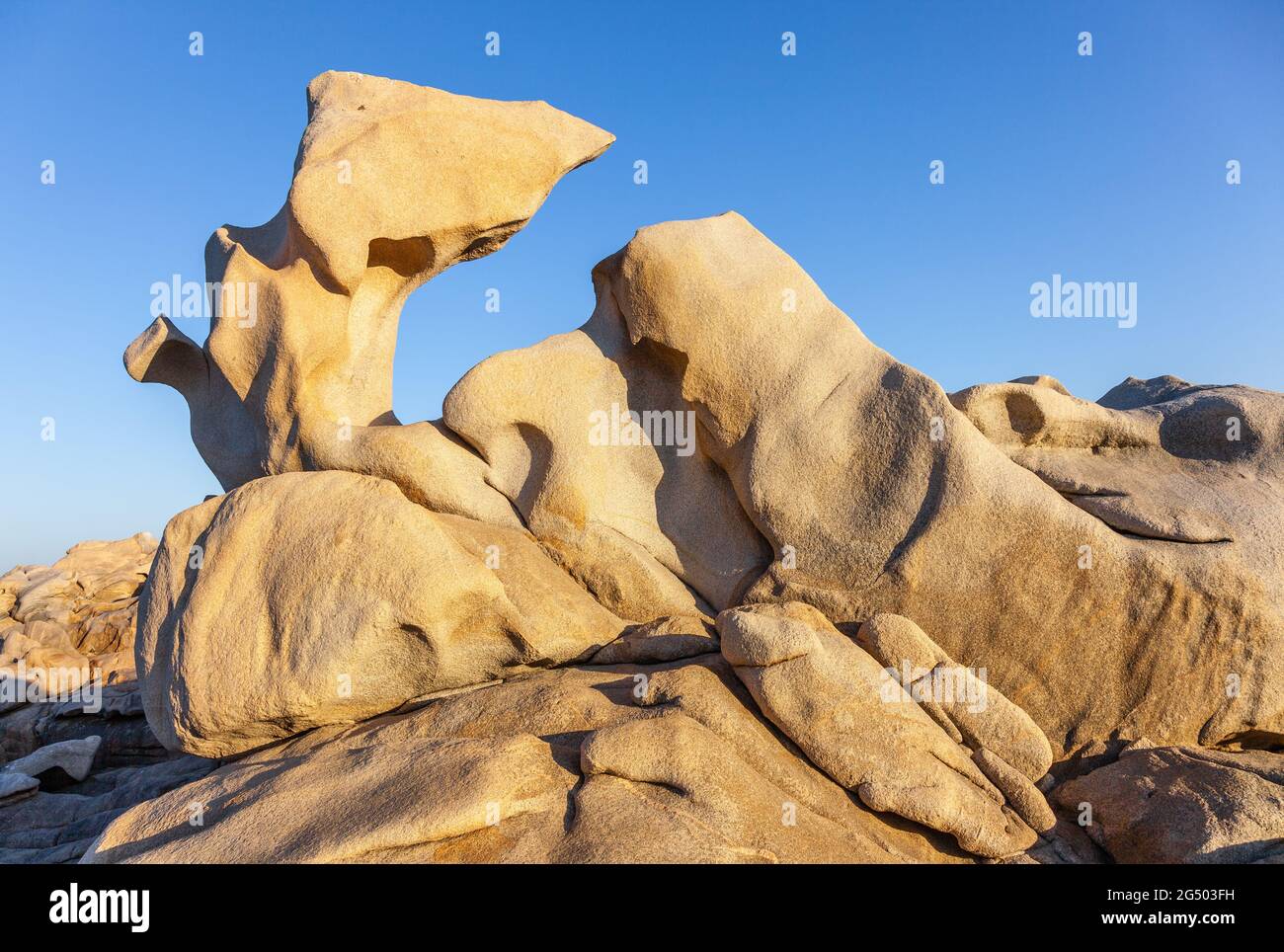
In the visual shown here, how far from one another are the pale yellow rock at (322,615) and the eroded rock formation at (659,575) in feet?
0.07

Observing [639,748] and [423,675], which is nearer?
[639,748]

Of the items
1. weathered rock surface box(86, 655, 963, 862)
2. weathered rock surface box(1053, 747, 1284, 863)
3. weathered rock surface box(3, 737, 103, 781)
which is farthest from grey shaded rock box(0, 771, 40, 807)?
weathered rock surface box(1053, 747, 1284, 863)

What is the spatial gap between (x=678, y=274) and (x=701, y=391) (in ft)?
2.65

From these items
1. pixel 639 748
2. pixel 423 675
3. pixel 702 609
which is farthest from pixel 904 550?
pixel 423 675

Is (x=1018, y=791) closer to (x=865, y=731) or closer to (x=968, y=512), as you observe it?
(x=865, y=731)

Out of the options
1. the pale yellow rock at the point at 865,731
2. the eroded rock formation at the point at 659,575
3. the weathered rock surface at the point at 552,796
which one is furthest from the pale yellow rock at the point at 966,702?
the weathered rock surface at the point at 552,796

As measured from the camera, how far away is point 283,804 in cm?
432

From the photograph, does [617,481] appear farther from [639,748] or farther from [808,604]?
[639,748]

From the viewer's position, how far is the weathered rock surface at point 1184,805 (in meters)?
4.36

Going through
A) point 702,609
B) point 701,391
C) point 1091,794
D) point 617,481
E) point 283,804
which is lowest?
point 1091,794

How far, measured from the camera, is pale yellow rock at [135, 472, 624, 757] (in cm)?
534

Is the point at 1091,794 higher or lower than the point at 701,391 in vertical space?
lower
